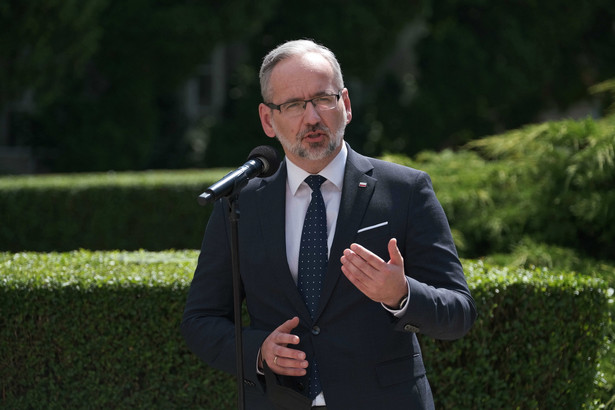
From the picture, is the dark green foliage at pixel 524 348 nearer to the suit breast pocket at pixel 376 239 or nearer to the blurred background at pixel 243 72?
the suit breast pocket at pixel 376 239

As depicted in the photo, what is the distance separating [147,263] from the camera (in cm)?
519

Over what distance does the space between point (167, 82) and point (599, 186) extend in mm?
13920

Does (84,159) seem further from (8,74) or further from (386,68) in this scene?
(386,68)

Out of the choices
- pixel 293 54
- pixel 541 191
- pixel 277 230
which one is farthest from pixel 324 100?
pixel 541 191

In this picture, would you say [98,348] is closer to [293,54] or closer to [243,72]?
[293,54]

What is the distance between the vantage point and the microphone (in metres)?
2.60

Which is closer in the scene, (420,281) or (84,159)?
(420,281)

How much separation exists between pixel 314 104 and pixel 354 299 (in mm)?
671

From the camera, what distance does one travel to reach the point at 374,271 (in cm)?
251

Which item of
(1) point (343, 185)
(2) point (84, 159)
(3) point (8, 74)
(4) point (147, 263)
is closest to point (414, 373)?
(1) point (343, 185)

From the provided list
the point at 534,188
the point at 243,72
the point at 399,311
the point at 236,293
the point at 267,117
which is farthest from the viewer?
the point at 243,72

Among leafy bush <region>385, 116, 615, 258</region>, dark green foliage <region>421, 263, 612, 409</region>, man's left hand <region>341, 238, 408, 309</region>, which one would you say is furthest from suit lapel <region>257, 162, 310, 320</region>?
leafy bush <region>385, 116, 615, 258</region>

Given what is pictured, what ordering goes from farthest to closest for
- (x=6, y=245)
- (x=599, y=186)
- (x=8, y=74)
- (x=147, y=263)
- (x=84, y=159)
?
(x=84, y=159) < (x=8, y=74) < (x=6, y=245) < (x=599, y=186) < (x=147, y=263)

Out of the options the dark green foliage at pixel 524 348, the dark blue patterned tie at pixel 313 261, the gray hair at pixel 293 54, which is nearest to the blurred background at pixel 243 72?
the dark green foliage at pixel 524 348
